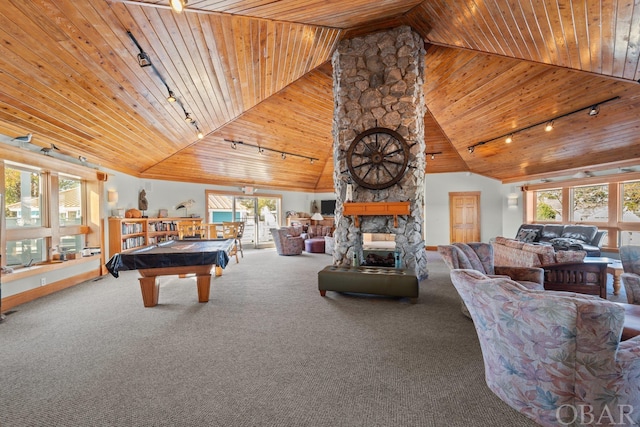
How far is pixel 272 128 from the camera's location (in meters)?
6.94

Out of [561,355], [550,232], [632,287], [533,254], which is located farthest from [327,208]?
[561,355]

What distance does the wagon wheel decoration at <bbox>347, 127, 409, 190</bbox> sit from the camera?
15.3ft

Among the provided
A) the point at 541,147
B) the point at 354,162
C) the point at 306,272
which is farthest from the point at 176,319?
the point at 541,147

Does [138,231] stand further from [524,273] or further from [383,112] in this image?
[524,273]

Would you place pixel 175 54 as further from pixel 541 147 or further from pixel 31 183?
pixel 541 147

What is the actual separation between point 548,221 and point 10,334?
1113cm

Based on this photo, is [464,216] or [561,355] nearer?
[561,355]

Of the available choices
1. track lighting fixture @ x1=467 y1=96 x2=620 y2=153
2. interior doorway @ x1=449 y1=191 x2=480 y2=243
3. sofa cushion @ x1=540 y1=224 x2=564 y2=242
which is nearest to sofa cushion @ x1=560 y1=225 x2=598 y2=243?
sofa cushion @ x1=540 y1=224 x2=564 y2=242

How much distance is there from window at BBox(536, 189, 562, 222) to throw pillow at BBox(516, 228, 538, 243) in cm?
130

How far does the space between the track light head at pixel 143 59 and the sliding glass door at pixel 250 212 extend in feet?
20.3

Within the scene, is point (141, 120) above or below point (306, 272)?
above

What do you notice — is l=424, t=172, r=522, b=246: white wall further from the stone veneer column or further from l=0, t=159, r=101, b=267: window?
l=0, t=159, r=101, b=267: window

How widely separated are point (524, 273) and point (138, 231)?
7870 mm

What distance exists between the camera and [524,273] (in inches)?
133
